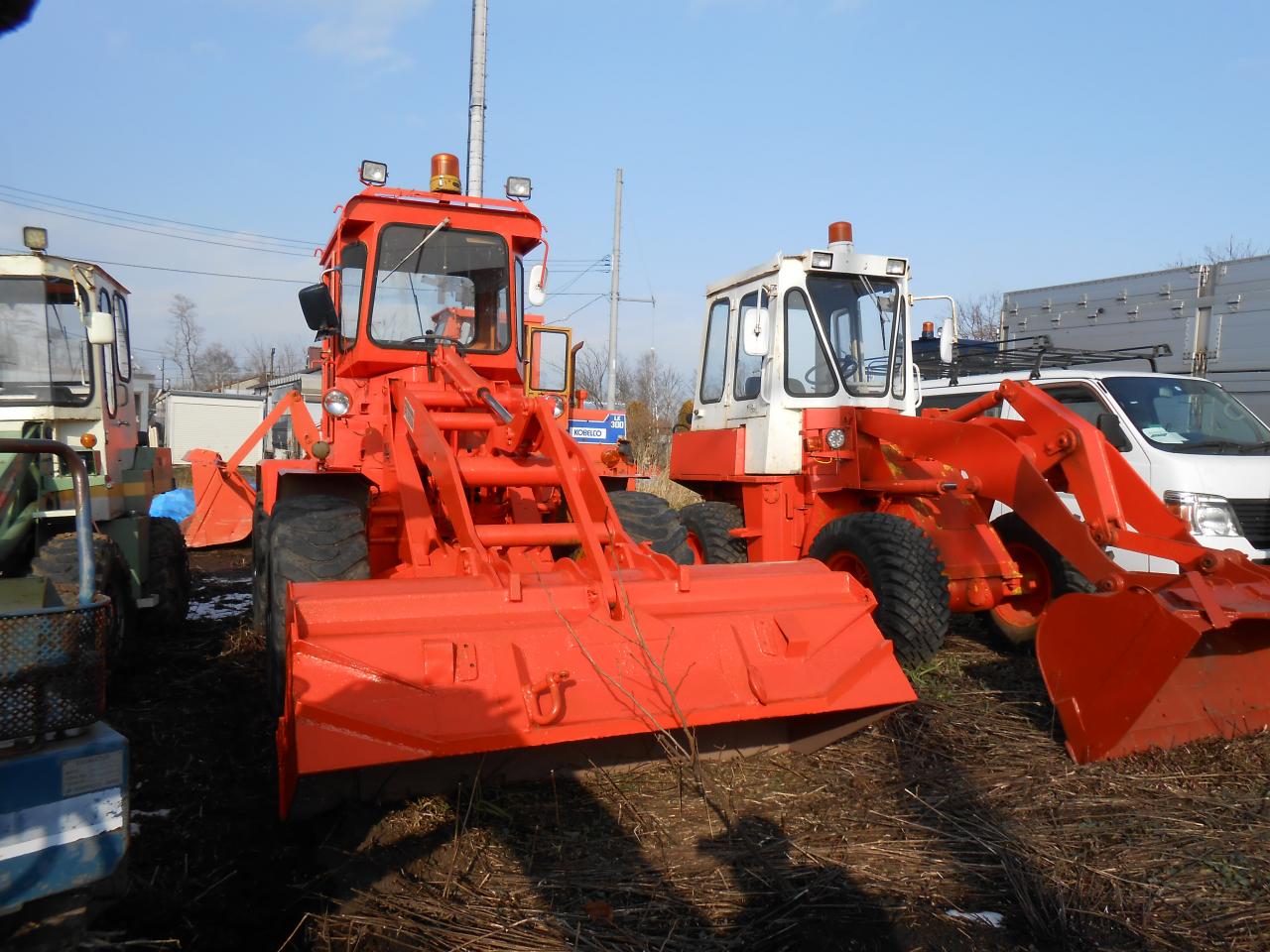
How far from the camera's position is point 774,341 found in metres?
6.66

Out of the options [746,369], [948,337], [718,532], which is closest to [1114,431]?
[948,337]

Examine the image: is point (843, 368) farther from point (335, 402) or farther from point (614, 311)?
point (614, 311)

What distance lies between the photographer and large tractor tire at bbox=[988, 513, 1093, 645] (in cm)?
564

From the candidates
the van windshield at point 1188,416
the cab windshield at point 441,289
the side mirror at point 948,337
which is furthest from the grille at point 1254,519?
→ the cab windshield at point 441,289

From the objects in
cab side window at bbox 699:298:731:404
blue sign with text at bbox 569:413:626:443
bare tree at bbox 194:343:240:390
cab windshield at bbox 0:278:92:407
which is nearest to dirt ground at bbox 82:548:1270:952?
cab windshield at bbox 0:278:92:407

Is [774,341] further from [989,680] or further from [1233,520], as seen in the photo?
[1233,520]

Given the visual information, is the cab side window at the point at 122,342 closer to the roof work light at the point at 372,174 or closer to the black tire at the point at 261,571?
the black tire at the point at 261,571

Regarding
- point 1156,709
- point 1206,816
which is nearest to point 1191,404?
point 1156,709

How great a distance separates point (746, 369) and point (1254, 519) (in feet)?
12.5

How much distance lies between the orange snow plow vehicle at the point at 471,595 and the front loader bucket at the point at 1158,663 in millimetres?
785

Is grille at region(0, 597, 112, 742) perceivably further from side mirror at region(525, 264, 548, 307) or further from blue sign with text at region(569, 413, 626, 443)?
blue sign with text at region(569, 413, 626, 443)

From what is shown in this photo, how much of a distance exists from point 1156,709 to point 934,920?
1813mm

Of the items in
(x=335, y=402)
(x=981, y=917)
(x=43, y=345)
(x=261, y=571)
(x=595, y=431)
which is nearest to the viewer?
(x=981, y=917)

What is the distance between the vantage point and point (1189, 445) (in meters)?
6.82
